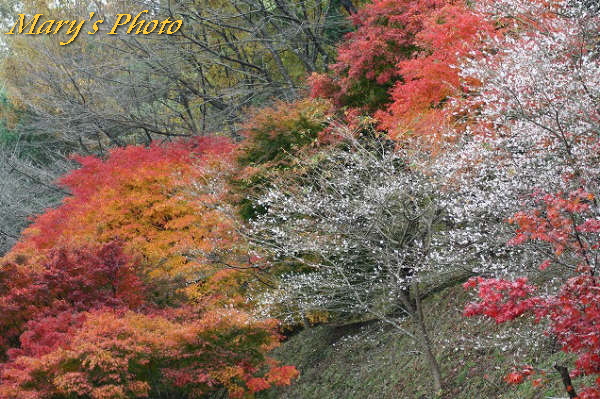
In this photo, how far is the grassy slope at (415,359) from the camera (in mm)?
9000

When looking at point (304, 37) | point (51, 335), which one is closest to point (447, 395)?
point (51, 335)

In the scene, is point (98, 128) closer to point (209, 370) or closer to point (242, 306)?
point (242, 306)

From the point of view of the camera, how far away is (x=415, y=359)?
463 inches

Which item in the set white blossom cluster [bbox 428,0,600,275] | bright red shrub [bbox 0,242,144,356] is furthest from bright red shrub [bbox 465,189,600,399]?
bright red shrub [bbox 0,242,144,356]

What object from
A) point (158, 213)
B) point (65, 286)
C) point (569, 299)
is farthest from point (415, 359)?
point (158, 213)

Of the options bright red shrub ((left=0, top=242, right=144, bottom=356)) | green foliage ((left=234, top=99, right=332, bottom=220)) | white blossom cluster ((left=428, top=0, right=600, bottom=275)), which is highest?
white blossom cluster ((left=428, top=0, right=600, bottom=275))

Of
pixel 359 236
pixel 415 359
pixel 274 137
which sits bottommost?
pixel 415 359

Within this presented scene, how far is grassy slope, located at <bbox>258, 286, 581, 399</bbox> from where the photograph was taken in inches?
354

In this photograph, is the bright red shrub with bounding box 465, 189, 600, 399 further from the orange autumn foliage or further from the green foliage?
the green foliage

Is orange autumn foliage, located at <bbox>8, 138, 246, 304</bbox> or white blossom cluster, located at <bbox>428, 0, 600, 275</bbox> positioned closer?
white blossom cluster, located at <bbox>428, 0, 600, 275</bbox>

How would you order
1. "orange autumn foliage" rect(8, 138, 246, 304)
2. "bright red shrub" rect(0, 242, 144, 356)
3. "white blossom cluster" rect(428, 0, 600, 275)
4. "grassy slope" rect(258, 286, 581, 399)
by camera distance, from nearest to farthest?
"white blossom cluster" rect(428, 0, 600, 275)
"grassy slope" rect(258, 286, 581, 399)
"bright red shrub" rect(0, 242, 144, 356)
"orange autumn foliage" rect(8, 138, 246, 304)

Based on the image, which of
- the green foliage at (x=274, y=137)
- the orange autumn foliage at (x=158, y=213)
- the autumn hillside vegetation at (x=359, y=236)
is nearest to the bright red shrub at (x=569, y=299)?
the autumn hillside vegetation at (x=359, y=236)

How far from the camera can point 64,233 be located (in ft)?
55.1

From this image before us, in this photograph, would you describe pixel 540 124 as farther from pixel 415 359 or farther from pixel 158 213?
pixel 158 213
